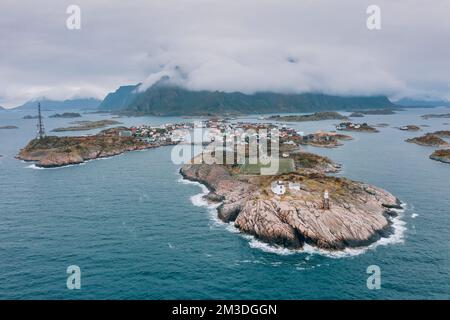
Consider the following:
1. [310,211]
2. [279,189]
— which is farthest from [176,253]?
[310,211]

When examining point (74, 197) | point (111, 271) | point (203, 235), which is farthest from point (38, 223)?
point (203, 235)

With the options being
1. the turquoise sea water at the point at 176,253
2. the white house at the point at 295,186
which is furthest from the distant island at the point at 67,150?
the white house at the point at 295,186

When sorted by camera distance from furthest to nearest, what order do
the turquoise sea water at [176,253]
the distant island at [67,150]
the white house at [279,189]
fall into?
the distant island at [67,150]
the white house at [279,189]
the turquoise sea water at [176,253]

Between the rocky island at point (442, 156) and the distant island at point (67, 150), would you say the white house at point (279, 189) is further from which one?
the rocky island at point (442, 156)

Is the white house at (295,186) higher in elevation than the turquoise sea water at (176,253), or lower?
higher

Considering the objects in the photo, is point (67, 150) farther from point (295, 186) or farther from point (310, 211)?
point (310, 211)
